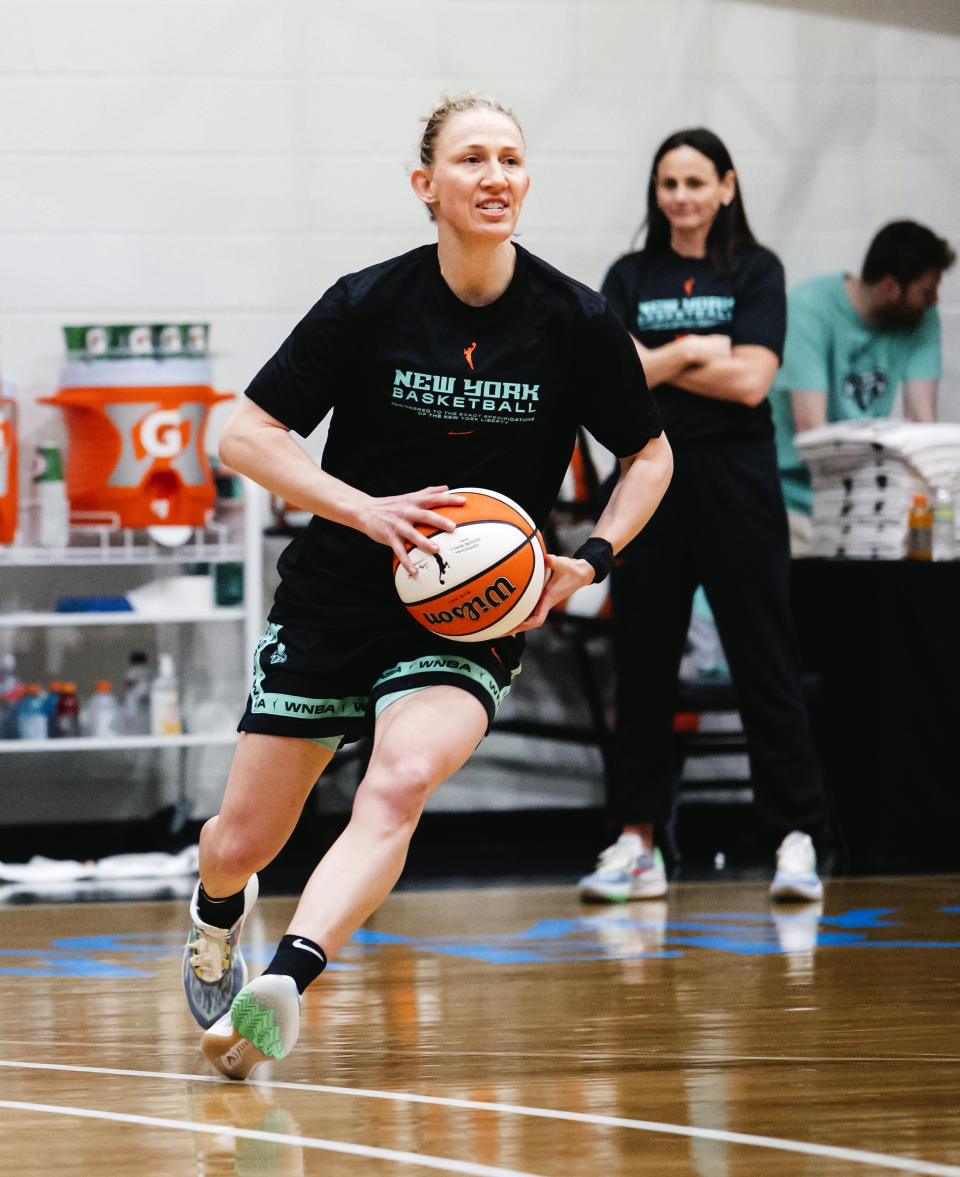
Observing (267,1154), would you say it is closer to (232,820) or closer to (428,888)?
(232,820)

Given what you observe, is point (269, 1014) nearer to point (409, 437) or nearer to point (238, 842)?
point (238, 842)

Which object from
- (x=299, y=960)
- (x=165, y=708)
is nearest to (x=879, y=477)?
(x=165, y=708)

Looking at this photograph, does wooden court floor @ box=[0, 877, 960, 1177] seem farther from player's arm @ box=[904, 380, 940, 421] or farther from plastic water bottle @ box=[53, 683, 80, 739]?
player's arm @ box=[904, 380, 940, 421]

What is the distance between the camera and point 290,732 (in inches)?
103

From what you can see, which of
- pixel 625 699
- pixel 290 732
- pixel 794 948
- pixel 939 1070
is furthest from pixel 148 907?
pixel 939 1070

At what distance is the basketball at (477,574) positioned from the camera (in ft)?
8.07

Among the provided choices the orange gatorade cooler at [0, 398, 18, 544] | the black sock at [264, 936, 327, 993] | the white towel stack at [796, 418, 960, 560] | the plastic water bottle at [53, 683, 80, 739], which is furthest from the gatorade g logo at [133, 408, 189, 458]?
the black sock at [264, 936, 327, 993]

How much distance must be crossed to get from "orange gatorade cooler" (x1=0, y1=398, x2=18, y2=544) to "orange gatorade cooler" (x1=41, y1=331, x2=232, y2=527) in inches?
5.3

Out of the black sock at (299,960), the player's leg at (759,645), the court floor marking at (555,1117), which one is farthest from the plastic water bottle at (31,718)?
the black sock at (299,960)

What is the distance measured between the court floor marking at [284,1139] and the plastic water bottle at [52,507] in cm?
311

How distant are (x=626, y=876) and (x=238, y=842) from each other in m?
1.94

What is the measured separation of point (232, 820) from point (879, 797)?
2.93m

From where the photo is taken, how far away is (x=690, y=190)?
4.38 metres

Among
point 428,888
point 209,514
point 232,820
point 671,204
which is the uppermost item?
point 671,204
